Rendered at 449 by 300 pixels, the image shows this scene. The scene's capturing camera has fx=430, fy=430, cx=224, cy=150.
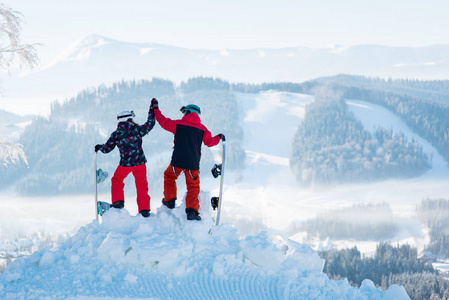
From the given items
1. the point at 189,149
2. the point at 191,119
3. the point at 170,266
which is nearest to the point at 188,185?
the point at 189,149

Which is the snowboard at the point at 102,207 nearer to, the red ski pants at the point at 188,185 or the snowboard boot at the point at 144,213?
the snowboard boot at the point at 144,213

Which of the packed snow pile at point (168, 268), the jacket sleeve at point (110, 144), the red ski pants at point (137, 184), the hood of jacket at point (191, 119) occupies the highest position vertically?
the hood of jacket at point (191, 119)

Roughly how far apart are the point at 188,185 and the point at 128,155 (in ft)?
4.57

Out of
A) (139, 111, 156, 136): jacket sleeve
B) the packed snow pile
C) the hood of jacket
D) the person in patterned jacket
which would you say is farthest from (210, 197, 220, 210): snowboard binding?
(139, 111, 156, 136): jacket sleeve

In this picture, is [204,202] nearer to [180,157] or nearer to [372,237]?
[180,157]

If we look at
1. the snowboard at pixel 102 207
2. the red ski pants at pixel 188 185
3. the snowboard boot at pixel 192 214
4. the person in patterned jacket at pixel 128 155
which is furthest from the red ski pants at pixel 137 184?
the snowboard boot at pixel 192 214

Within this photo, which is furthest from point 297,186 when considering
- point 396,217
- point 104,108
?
point 104,108

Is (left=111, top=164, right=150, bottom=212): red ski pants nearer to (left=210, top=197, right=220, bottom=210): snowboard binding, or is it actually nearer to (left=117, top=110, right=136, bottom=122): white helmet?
(left=117, top=110, right=136, bottom=122): white helmet

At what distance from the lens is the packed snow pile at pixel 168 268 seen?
7.02 metres

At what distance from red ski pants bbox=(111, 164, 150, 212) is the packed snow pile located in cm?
53

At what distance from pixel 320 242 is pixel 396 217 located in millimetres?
34229

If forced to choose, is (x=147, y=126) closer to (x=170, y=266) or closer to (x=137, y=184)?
(x=137, y=184)

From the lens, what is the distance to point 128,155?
895 cm

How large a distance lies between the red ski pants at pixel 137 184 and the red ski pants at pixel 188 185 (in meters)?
0.46
